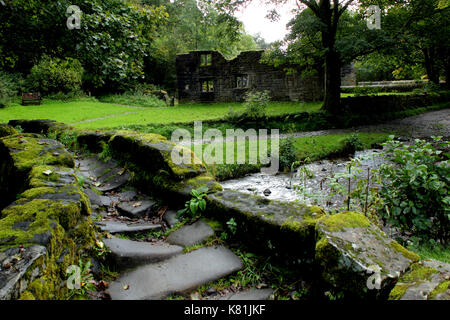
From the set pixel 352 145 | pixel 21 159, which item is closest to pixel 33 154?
pixel 21 159

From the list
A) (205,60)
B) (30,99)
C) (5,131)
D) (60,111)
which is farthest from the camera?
(205,60)

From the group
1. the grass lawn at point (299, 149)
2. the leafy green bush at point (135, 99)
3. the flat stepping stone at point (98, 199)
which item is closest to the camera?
the flat stepping stone at point (98, 199)

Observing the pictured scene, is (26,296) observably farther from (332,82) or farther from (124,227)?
(332,82)

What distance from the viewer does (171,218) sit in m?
3.73

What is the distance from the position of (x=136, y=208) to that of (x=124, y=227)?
75 cm

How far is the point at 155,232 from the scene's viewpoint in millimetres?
3396

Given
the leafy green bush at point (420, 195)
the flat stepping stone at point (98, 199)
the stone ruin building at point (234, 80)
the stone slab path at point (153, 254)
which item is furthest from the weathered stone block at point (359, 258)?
the stone ruin building at point (234, 80)

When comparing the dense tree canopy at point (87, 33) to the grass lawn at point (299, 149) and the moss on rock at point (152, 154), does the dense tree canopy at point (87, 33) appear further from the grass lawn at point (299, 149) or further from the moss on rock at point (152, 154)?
the grass lawn at point (299, 149)

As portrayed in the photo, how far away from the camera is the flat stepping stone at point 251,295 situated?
2.26 meters

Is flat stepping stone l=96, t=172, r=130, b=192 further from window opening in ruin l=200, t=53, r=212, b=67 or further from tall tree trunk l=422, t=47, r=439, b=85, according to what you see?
tall tree trunk l=422, t=47, r=439, b=85

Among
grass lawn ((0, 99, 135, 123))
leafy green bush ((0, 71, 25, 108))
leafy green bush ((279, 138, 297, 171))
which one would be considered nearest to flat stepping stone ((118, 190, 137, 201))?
leafy green bush ((279, 138, 297, 171))

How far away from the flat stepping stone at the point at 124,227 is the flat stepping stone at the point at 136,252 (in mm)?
337
